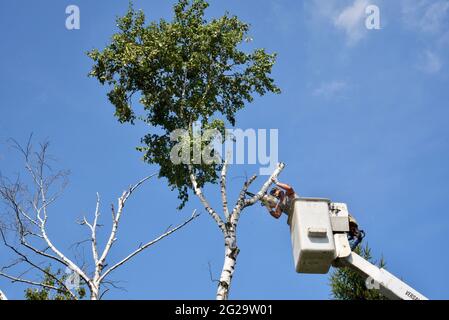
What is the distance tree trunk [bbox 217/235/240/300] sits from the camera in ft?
44.6

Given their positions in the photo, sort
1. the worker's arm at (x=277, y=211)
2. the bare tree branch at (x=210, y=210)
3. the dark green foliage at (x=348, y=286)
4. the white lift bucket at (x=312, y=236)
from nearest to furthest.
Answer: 1. the white lift bucket at (x=312, y=236)
2. the worker's arm at (x=277, y=211)
3. the bare tree branch at (x=210, y=210)
4. the dark green foliage at (x=348, y=286)

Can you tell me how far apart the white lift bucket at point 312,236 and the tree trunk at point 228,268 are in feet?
7.90

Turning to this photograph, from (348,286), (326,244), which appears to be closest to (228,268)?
(326,244)

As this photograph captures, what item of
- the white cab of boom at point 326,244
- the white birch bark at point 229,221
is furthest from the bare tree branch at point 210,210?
the white cab of boom at point 326,244

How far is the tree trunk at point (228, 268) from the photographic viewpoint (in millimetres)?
13586

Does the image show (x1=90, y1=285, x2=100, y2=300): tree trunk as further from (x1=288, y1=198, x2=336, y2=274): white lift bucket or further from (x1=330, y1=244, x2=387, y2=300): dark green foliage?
(x1=330, y1=244, x2=387, y2=300): dark green foliage

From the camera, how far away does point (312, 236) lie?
38.2 feet

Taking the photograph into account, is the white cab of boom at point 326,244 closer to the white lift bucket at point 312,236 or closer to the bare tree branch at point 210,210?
the white lift bucket at point 312,236

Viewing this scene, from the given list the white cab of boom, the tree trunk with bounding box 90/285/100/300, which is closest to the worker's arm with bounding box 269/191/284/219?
the white cab of boom

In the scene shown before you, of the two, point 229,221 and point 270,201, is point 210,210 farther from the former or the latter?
point 270,201

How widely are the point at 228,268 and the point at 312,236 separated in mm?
3286

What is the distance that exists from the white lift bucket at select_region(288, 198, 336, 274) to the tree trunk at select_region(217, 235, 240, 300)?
94.8 inches

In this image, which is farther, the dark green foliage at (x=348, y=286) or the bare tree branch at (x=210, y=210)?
the dark green foliage at (x=348, y=286)
